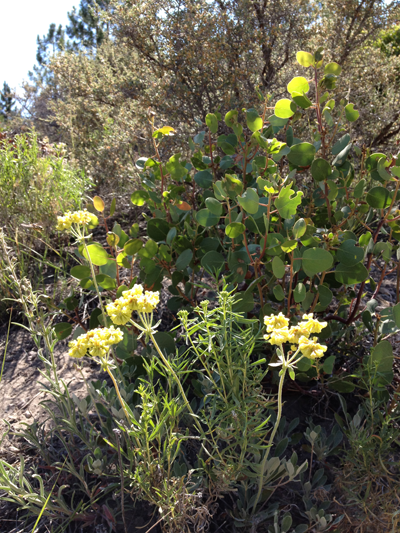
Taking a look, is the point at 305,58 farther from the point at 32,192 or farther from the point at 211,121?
the point at 32,192

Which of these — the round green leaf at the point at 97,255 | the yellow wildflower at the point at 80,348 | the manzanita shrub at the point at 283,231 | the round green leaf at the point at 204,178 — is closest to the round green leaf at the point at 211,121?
the manzanita shrub at the point at 283,231

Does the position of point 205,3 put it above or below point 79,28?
below

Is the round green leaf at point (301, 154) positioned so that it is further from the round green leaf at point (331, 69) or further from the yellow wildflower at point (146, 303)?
the yellow wildflower at point (146, 303)

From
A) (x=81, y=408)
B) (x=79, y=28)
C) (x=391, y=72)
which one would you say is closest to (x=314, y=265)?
(x=81, y=408)

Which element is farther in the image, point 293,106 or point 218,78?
point 218,78

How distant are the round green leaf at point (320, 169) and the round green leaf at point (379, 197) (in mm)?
177

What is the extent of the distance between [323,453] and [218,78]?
290 centimetres

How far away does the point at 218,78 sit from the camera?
133 inches

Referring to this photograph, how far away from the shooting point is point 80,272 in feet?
5.42

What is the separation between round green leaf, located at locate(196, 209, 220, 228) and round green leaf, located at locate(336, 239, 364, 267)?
48 cm

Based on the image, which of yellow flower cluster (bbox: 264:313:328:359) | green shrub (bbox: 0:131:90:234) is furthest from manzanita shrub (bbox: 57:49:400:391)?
green shrub (bbox: 0:131:90:234)

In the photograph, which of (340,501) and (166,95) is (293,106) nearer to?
(340,501)

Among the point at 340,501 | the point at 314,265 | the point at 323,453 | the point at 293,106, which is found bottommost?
the point at 340,501

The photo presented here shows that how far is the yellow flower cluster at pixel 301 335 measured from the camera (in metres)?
0.86
